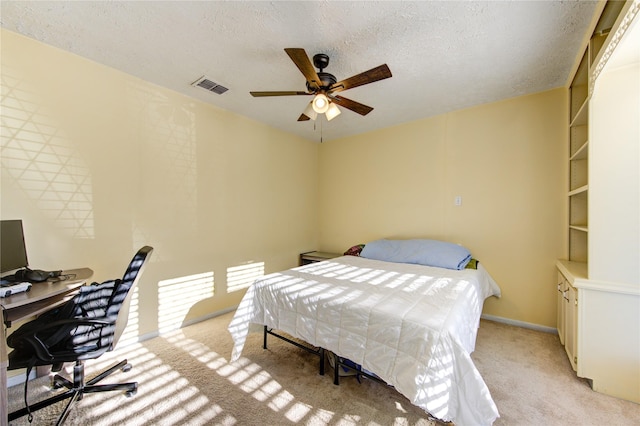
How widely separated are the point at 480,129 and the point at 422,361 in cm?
288

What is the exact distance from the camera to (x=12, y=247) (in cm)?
175

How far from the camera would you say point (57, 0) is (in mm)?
1620

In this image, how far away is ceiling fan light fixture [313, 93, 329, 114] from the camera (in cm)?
202

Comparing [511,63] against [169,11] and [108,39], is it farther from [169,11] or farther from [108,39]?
[108,39]

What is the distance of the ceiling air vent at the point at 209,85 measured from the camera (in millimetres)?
2546

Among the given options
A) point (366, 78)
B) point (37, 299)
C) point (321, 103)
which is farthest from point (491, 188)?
point (37, 299)

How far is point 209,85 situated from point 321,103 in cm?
138

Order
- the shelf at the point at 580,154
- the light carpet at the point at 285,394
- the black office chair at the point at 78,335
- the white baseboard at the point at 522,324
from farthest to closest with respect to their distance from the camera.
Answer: the white baseboard at the point at 522,324
the shelf at the point at 580,154
the light carpet at the point at 285,394
the black office chair at the point at 78,335

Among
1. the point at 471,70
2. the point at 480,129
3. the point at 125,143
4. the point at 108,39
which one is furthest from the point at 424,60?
the point at 125,143

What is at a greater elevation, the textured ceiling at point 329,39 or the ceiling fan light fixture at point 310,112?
the textured ceiling at point 329,39

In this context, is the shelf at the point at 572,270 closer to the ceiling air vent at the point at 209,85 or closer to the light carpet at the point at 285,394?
the light carpet at the point at 285,394

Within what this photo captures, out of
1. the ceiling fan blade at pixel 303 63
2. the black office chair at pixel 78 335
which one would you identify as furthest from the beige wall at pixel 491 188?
the black office chair at pixel 78 335

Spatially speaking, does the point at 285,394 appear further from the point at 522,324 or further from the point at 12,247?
the point at 522,324

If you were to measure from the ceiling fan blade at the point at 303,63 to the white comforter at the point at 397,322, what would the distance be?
1.60m
